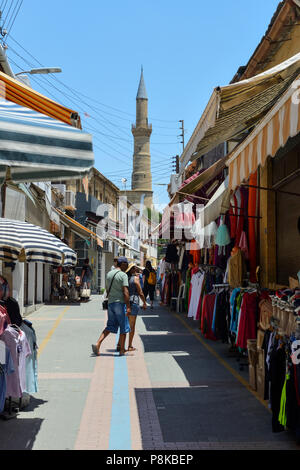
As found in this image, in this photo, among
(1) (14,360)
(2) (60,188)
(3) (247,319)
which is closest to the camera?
(1) (14,360)

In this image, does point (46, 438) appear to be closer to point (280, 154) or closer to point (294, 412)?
point (294, 412)

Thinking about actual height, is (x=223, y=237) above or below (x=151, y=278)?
above

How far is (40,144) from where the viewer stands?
12.2ft

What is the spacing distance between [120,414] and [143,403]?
532 mm

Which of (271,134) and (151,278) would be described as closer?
(271,134)

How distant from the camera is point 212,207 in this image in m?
10.3

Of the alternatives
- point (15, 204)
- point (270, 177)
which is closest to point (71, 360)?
point (270, 177)

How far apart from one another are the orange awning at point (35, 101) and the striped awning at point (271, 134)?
6.57ft

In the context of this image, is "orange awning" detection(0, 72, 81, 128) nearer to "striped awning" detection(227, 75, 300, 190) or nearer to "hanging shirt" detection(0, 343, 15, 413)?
"striped awning" detection(227, 75, 300, 190)

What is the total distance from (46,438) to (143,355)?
15.6 ft

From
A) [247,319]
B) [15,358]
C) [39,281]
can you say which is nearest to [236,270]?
[247,319]

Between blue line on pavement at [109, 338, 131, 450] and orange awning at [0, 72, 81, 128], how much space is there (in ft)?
10.5

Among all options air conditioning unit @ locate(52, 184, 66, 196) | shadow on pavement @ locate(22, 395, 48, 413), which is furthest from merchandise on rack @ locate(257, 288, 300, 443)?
air conditioning unit @ locate(52, 184, 66, 196)

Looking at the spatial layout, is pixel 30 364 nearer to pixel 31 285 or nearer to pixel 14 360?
pixel 14 360
